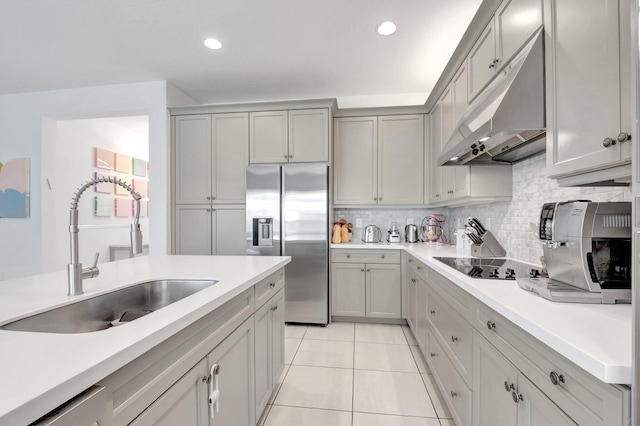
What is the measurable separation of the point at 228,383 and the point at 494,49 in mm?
2272

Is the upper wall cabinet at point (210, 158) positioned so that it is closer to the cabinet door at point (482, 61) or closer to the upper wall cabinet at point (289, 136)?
the upper wall cabinet at point (289, 136)

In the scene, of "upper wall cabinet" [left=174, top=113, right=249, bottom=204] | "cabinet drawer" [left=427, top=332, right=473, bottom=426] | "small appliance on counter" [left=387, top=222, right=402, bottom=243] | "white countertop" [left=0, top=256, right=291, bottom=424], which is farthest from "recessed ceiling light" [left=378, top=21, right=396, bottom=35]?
"cabinet drawer" [left=427, top=332, right=473, bottom=426]

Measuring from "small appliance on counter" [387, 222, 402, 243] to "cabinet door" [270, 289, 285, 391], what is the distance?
1.90 metres

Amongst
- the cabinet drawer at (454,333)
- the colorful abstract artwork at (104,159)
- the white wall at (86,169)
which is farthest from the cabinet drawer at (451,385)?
the colorful abstract artwork at (104,159)

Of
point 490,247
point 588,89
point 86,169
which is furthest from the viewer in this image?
point 86,169

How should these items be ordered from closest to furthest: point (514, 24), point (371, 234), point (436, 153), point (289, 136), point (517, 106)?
point (517, 106) < point (514, 24) < point (436, 153) < point (289, 136) < point (371, 234)

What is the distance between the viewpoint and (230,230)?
3.40m

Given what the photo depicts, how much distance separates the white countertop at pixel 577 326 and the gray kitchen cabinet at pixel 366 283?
194 cm

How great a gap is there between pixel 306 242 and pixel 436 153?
5.60 feet

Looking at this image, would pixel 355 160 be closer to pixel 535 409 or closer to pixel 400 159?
pixel 400 159

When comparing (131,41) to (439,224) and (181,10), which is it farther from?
(439,224)

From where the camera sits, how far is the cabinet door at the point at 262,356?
1.47 metres

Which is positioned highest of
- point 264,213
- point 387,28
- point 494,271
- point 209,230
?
point 387,28

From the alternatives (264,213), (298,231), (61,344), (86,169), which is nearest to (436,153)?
(298,231)
